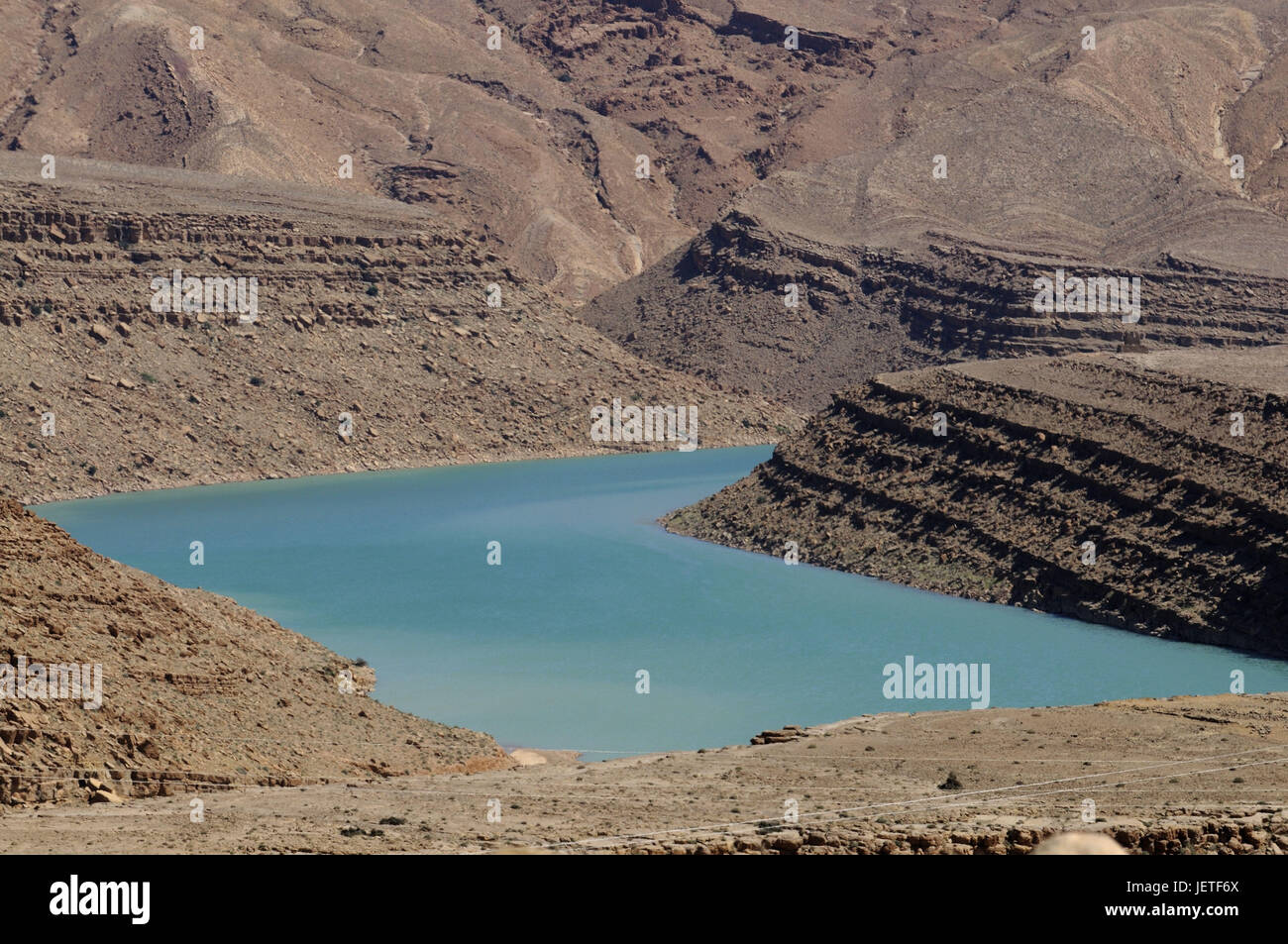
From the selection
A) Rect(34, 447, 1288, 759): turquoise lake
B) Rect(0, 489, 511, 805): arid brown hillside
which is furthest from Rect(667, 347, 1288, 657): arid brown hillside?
Rect(0, 489, 511, 805): arid brown hillside

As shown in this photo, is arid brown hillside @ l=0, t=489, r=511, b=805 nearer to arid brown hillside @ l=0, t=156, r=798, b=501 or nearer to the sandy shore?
the sandy shore

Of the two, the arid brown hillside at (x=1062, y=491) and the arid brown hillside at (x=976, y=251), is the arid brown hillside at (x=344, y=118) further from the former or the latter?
the arid brown hillside at (x=1062, y=491)

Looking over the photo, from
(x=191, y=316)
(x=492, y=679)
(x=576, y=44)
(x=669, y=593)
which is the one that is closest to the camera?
(x=492, y=679)

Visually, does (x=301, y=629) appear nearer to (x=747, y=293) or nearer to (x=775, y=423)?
(x=775, y=423)

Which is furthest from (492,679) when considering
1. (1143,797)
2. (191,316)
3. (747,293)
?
(747,293)

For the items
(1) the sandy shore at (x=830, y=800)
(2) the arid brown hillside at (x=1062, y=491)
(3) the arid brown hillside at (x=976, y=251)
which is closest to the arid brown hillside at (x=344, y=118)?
(3) the arid brown hillside at (x=976, y=251)
